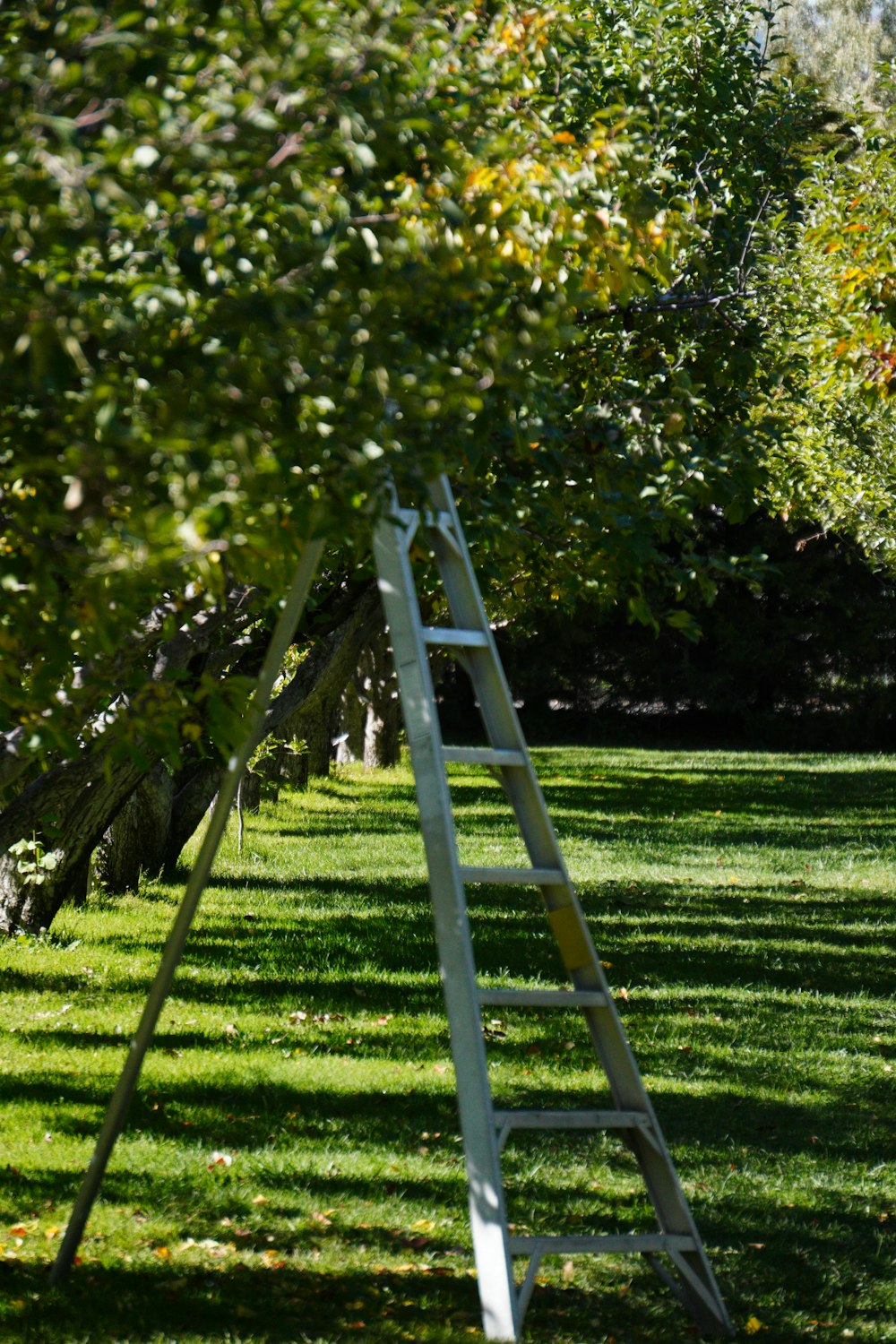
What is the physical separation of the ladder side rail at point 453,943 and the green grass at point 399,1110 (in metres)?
0.55

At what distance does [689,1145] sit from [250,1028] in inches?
98.6

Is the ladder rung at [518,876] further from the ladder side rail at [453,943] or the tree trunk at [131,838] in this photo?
the tree trunk at [131,838]

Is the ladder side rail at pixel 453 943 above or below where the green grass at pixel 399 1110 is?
above

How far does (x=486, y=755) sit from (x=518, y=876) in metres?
0.34

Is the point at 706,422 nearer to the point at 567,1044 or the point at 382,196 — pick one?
the point at 567,1044

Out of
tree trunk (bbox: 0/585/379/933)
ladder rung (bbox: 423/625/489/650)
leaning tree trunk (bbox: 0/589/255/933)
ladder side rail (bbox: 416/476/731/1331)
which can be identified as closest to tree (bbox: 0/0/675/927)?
ladder rung (bbox: 423/625/489/650)

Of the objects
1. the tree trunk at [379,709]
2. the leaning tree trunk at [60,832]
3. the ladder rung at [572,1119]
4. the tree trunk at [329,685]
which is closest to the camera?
the ladder rung at [572,1119]

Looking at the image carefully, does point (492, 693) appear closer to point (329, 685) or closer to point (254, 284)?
point (254, 284)

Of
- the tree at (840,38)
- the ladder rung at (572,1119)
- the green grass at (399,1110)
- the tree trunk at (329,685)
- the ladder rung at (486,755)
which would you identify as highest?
the tree at (840,38)

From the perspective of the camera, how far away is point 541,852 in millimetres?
4242

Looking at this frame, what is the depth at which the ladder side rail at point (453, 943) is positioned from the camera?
379cm

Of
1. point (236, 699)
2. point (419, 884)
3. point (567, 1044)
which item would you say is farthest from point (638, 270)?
point (419, 884)

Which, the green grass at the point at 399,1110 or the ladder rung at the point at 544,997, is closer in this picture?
the ladder rung at the point at 544,997

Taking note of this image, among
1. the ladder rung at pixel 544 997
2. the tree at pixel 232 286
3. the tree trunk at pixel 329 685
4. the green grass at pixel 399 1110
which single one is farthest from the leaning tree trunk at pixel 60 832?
the tree at pixel 232 286
